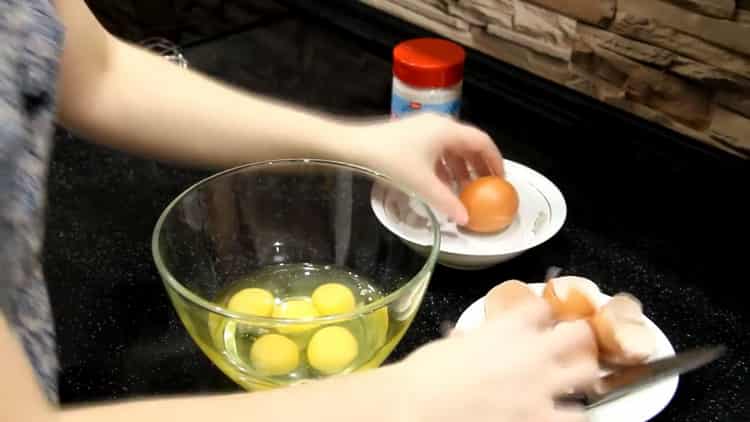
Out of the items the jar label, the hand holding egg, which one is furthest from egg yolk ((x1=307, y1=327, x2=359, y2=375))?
the jar label

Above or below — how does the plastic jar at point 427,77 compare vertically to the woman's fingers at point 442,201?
above

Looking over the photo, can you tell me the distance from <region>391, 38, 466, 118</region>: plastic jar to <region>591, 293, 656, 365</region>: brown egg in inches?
12.4

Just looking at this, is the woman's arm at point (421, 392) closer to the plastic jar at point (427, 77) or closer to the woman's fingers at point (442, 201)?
the woman's fingers at point (442, 201)

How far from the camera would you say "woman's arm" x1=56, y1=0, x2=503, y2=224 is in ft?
2.34

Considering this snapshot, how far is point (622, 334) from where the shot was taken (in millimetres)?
599

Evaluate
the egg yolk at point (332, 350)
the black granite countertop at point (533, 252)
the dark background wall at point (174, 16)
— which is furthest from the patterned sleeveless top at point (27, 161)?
the dark background wall at point (174, 16)

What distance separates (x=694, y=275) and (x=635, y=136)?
0.19 m

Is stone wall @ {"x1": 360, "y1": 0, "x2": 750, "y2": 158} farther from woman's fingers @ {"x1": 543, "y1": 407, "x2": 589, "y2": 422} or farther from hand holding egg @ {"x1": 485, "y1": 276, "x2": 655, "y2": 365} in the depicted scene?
woman's fingers @ {"x1": 543, "y1": 407, "x2": 589, "y2": 422}

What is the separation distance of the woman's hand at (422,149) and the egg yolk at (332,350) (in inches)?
7.2

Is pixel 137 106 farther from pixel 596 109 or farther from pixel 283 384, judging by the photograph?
pixel 596 109

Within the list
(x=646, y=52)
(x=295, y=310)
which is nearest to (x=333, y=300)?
(x=295, y=310)

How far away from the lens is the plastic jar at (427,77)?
83 centimetres

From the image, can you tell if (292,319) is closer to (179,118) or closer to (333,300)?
(333,300)

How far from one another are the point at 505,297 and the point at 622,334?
9 centimetres
